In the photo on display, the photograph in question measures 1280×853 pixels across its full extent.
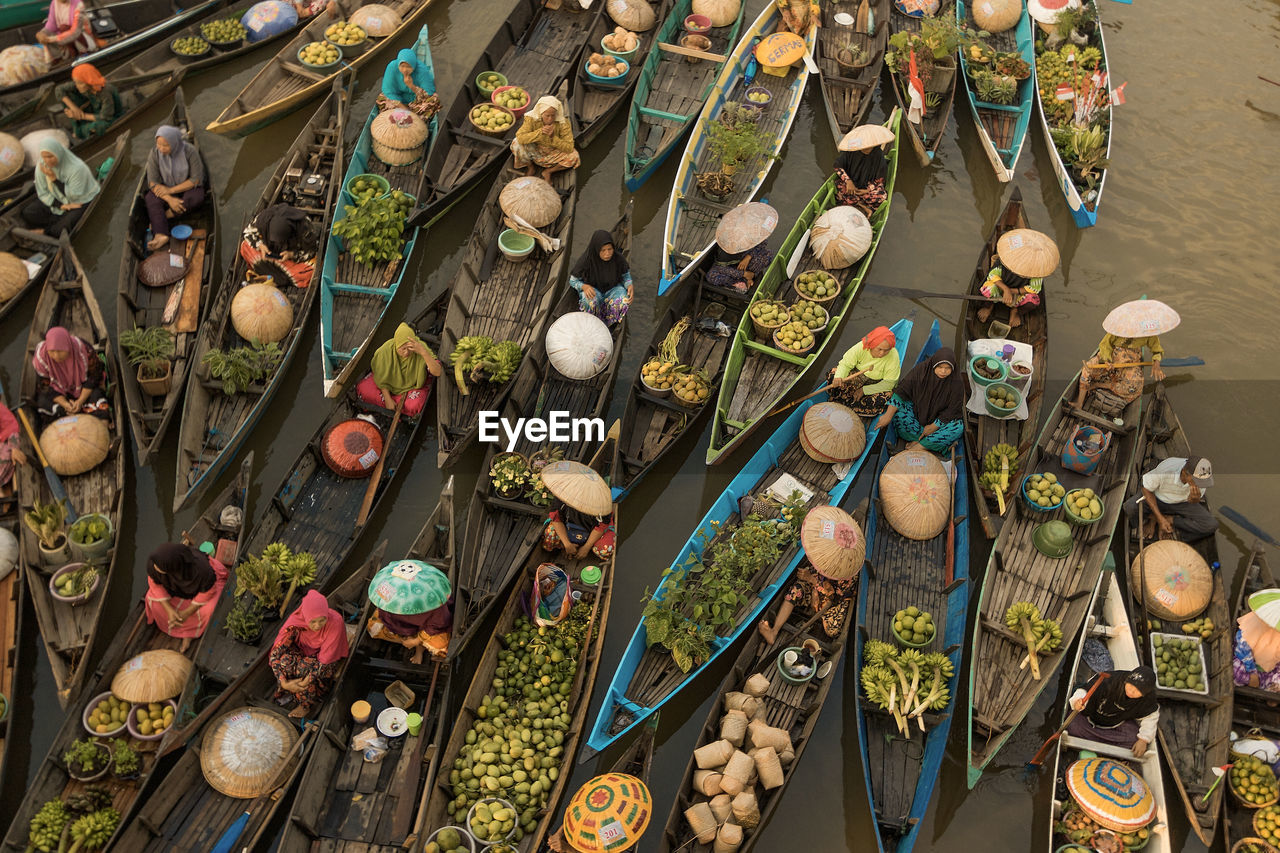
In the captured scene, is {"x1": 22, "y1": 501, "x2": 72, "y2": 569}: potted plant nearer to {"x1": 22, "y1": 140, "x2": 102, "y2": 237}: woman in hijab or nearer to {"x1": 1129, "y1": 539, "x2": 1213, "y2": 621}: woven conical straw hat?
{"x1": 22, "y1": 140, "x2": 102, "y2": 237}: woman in hijab

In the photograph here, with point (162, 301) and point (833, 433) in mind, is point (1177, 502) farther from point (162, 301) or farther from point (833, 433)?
point (162, 301)

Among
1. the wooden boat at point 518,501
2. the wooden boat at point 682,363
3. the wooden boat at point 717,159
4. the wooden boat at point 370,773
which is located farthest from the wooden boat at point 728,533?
the wooden boat at point 717,159

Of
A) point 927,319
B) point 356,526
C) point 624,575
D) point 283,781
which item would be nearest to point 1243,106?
point 927,319

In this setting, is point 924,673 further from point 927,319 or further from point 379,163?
point 379,163

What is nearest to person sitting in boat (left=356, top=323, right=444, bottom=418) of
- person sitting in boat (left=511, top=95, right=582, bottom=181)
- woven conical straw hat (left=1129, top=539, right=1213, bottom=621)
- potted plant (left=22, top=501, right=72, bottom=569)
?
potted plant (left=22, top=501, right=72, bottom=569)

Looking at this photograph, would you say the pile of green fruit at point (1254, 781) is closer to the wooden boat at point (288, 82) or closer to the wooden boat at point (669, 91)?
the wooden boat at point (669, 91)

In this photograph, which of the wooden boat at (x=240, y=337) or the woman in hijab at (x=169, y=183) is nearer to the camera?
the wooden boat at (x=240, y=337)
